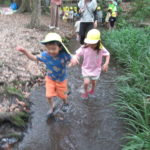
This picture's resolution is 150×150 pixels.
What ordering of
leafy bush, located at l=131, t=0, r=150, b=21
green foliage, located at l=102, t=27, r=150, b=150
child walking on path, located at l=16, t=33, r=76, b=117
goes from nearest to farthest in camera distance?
green foliage, located at l=102, t=27, r=150, b=150 < child walking on path, located at l=16, t=33, r=76, b=117 < leafy bush, located at l=131, t=0, r=150, b=21

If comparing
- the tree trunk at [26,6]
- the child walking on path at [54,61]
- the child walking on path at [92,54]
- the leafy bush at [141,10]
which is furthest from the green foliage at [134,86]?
the tree trunk at [26,6]

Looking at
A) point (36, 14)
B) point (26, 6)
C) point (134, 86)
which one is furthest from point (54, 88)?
point (26, 6)

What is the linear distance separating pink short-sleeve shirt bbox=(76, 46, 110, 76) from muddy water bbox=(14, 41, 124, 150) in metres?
0.61

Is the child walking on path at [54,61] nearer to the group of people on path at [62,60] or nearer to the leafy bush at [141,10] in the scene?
the group of people on path at [62,60]

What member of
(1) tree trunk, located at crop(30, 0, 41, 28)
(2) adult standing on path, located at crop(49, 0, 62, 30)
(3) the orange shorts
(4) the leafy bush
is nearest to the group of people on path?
(3) the orange shorts

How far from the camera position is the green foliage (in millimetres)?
3100

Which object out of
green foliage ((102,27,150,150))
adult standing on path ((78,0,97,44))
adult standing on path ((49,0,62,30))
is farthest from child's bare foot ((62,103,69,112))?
adult standing on path ((49,0,62,30))

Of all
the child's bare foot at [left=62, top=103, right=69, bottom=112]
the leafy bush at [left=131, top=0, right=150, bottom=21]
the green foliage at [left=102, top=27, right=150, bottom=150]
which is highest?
the leafy bush at [left=131, top=0, right=150, bottom=21]

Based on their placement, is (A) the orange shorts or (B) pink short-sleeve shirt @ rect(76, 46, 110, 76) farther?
(B) pink short-sleeve shirt @ rect(76, 46, 110, 76)

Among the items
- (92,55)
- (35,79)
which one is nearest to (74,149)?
(92,55)

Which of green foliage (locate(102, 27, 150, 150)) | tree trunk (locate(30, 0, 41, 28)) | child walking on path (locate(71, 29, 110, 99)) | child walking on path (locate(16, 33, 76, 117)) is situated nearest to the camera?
green foliage (locate(102, 27, 150, 150))

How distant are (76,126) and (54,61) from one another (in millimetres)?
1097

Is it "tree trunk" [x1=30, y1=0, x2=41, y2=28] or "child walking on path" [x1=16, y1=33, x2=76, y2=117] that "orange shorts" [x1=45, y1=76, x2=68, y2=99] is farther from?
"tree trunk" [x1=30, y1=0, x2=41, y2=28]

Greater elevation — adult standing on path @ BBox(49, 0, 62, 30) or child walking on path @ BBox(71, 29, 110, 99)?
adult standing on path @ BBox(49, 0, 62, 30)
